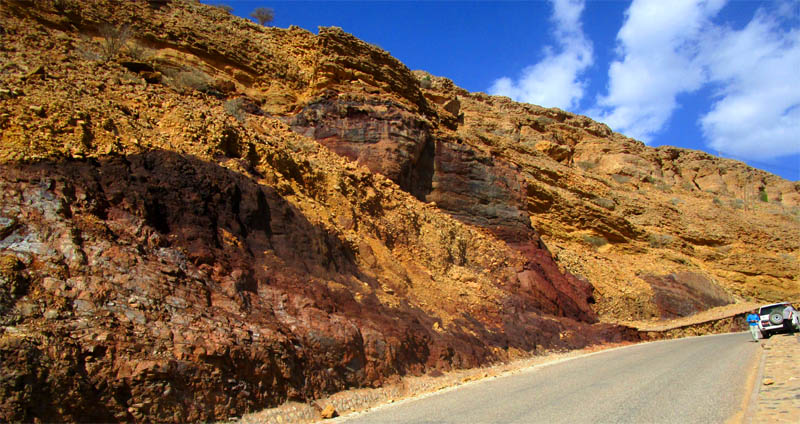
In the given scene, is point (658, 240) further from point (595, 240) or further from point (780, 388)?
point (780, 388)

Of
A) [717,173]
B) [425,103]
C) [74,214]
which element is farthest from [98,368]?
[717,173]

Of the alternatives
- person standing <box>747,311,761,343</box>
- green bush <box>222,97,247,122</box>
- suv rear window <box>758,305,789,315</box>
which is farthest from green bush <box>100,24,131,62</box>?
suv rear window <box>758,305,789,315</box>

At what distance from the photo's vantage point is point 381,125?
17.7 metres

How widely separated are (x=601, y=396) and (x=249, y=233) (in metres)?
7.27

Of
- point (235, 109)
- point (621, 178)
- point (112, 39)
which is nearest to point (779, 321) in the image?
point (235, 109)

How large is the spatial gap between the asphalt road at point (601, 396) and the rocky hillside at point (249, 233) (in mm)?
1287

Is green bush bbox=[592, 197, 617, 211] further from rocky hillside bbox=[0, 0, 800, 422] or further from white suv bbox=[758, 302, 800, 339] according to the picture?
white suv bbox=[758, 302, 800, 339]

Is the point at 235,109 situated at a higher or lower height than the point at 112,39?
lower

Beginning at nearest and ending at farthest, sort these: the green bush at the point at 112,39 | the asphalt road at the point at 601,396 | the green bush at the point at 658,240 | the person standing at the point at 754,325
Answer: the asphalt road at the point at 601,396, the green bush at the point at 112,39, the person standing at the point at 754,325, the green bush at the point at 658,240

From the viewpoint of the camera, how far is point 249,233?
9266 millimetres

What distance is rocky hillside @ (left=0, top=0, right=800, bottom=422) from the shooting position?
5.75m

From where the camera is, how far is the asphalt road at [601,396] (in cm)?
648

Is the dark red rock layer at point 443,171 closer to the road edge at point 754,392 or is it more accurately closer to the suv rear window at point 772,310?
the suv rear window at point 772,310

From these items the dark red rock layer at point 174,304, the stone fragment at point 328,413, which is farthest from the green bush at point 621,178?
the stone fragment at point 328,413
